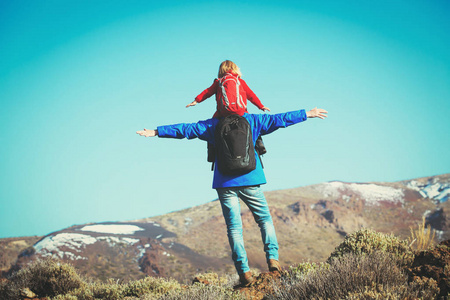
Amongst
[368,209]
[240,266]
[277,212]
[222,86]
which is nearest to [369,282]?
[240,266]

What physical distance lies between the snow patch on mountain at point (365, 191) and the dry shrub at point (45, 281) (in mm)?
56079

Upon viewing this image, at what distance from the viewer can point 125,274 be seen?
25.5 metres

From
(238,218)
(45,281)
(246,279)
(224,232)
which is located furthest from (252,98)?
(224,232)

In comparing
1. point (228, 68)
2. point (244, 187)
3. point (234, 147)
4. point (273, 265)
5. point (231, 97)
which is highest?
point (228, 68)

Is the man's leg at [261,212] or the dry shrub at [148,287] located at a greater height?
the man's leg at [261,212]

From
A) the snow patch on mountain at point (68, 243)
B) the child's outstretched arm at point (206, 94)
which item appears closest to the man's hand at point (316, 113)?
the child's outstretched arm at point (206, 94)

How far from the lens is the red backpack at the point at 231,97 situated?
4547 mm

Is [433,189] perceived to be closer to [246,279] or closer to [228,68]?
[246,279]

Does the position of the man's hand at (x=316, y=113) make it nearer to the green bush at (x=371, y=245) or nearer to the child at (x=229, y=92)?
the child at (x=229, y=92)

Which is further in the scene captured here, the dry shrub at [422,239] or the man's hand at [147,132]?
the dry shrub at [422,239]

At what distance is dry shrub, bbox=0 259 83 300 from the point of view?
23.6ft

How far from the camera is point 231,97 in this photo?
14.9ft

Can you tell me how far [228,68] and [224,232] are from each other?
Answer: 38.9 m

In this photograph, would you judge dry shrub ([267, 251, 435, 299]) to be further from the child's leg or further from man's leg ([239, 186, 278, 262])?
the child's leg
